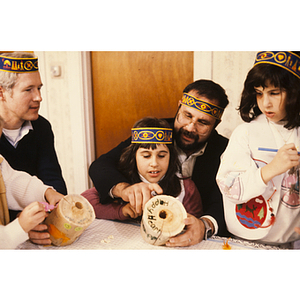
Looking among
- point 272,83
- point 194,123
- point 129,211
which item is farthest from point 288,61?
point 129,211

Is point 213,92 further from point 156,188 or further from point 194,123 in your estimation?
point 156,188

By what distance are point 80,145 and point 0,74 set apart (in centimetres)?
46

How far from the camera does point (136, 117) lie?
54.5 inches

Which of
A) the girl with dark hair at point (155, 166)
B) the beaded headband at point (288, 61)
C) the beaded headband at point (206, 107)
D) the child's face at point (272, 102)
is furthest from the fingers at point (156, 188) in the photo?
the beaded headband at point (288, 61)

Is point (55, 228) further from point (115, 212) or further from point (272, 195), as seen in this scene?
point (272, 195)

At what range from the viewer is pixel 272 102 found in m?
1.20

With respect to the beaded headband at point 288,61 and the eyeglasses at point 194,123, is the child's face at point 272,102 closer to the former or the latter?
the beaded headband at point 288,61

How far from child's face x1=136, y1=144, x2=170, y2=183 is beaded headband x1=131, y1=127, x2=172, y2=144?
3 cm

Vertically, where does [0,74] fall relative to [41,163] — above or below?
above

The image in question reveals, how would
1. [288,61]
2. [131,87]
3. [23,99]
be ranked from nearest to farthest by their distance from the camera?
[288,61]
[23,99]
[131,87]

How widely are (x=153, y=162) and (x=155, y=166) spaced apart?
0.06 feet

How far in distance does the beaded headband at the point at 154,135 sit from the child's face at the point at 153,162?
0.09 ft

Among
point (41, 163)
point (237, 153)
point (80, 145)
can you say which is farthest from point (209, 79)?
point (41, 163)

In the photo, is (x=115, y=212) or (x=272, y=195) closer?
(x=272, y=195)
